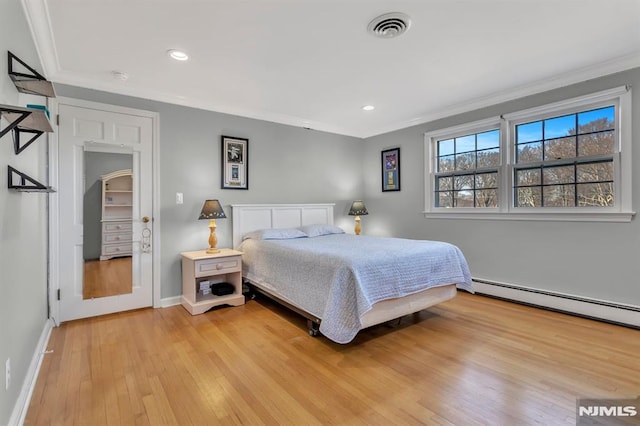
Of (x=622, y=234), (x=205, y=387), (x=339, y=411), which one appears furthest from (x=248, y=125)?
(x=622, y=234)

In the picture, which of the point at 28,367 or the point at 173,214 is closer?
the point at 28,367

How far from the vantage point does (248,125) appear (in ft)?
13.4

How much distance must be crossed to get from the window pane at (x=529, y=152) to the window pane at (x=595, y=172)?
15.8 inches

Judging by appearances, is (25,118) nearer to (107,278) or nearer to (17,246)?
(17,246)

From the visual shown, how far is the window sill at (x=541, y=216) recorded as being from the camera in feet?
9.37

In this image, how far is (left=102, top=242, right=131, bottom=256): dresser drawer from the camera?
3170mm

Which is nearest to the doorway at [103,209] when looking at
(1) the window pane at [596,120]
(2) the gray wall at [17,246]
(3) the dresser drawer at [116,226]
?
(3) the dresser drawer at [116,226]

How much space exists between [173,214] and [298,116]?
2173 mm

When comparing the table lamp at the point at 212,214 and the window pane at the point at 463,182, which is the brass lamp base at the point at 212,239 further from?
the window pane at the point at 463,182

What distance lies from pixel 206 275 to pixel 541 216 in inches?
146

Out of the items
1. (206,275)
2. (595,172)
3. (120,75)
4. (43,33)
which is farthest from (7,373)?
(595,172)

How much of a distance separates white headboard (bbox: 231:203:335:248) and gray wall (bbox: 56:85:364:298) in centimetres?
10

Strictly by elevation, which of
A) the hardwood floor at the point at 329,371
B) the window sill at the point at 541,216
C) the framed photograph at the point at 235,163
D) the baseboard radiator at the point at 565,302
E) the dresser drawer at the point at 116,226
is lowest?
the hardwood floor at the point at 329,371

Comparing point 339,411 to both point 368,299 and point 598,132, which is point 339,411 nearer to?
point 368,299
